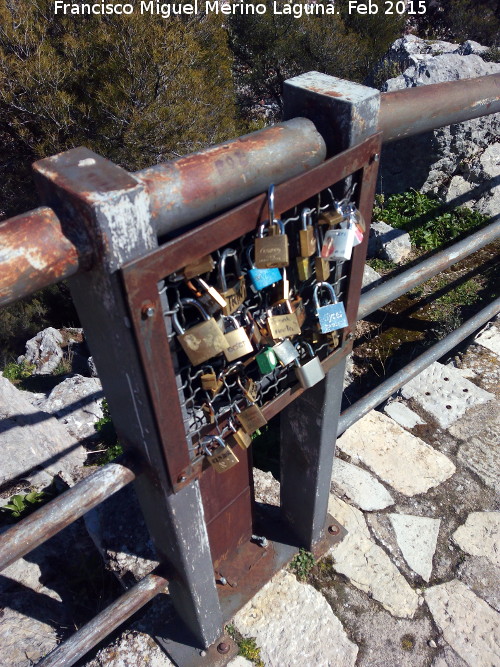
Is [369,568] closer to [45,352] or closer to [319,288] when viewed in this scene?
[319,288]

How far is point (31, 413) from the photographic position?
3750 millimetres

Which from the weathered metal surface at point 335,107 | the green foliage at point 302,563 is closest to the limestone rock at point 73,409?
the green foliage at point 302,563

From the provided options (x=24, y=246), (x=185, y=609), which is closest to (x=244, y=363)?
(x=24, y=246)

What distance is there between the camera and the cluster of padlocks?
1.09 meters

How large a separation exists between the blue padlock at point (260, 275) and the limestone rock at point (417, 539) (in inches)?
64.8

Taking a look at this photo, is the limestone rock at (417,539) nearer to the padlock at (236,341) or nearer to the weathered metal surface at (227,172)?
the padlock at (236,341)

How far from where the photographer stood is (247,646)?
6.61 ft

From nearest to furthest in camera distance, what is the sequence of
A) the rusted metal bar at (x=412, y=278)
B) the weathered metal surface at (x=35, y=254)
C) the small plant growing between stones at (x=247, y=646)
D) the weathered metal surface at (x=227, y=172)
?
the weathered metal surface at (x=35, y=254) < the weathered metal surface at (x=227, y=172) < the rusted metal bar at (x=412, y=278) < the small plant growing between stones at (x=247, y=646)

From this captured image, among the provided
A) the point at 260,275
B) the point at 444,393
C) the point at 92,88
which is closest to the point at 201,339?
the point at 260,275

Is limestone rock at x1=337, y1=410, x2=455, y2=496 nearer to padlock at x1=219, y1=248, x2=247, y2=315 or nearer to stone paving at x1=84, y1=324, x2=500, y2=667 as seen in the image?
stone paving at x1=84, y1=324, x2=500, y2=667

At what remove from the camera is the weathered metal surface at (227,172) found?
987 mm

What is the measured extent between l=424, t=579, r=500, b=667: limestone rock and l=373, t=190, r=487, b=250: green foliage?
405cm

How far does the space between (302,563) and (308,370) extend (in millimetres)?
1173

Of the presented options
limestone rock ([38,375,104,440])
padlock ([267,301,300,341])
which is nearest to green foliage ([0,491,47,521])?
limestone rock ([38,375,104,440])
